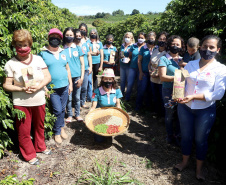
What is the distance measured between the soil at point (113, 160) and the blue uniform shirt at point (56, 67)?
4.26 ft

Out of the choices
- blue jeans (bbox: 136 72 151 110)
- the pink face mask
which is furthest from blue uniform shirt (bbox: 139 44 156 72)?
the pink face mask

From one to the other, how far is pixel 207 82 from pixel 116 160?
204cm

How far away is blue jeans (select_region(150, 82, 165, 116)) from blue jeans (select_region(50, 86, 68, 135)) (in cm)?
224

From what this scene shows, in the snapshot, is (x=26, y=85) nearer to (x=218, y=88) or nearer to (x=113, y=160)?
(x=113, y=160)

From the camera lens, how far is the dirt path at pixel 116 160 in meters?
3.23

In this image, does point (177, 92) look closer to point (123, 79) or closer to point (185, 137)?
point (185, 137)

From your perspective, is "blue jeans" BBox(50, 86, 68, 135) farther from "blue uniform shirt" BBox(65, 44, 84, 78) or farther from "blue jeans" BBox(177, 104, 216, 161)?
"blue jeans" BBox(177, 104, 216, 161)

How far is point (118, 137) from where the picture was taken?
453 cm

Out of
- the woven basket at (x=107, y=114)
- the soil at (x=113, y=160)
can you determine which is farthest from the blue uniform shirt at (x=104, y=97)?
the soil at (x=113, y=160)

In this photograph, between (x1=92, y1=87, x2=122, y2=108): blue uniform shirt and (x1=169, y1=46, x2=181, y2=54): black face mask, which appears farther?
(x1=92, y1=87, x2=122, y2=108): blue uniform shirt

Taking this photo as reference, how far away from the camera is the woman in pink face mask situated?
114 inches

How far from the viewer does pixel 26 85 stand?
2.95 metres

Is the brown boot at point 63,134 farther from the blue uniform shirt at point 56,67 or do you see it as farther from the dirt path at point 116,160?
the blue uniform shirt at point 56,67

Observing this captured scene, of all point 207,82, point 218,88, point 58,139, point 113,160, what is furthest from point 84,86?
point 218,88
